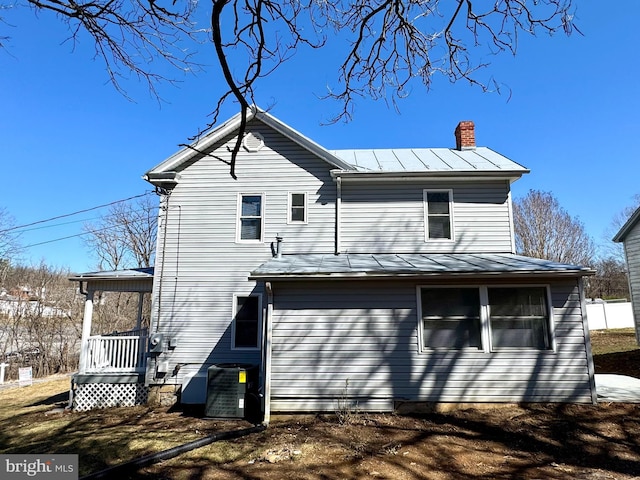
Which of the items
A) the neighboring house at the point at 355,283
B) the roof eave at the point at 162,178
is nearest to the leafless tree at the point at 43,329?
the neighboring house at the point at 355,283

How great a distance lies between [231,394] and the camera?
8125mm

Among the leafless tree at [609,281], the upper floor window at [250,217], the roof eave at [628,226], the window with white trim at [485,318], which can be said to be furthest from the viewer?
the leafless tree at [609,281]

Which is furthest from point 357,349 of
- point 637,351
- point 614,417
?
point 637,351

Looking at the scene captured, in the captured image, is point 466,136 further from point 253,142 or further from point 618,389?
point 618,389

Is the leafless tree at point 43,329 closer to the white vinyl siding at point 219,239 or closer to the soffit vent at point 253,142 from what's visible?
the white vinyl siding at point 219,239

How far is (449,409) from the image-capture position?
753 centimetres

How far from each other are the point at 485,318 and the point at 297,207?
5612mm

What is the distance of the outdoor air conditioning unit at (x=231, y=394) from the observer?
317 inches

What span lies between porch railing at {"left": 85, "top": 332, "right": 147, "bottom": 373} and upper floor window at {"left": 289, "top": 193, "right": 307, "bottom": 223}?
204 inches

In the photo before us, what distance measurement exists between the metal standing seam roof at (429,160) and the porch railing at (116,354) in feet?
25.7

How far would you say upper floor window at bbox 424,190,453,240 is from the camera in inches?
410

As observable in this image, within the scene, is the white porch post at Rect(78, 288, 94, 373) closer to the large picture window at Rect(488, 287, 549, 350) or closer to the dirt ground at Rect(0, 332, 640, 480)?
the dirt ground at Rect(0, 332, 640, 480)

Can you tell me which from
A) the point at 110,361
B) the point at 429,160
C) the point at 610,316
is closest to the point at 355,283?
the point at 429,160

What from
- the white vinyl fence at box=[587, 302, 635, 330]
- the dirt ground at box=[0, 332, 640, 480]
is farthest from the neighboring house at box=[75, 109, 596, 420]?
the white vinyl fence at box=[587, 302, 635, 330]
